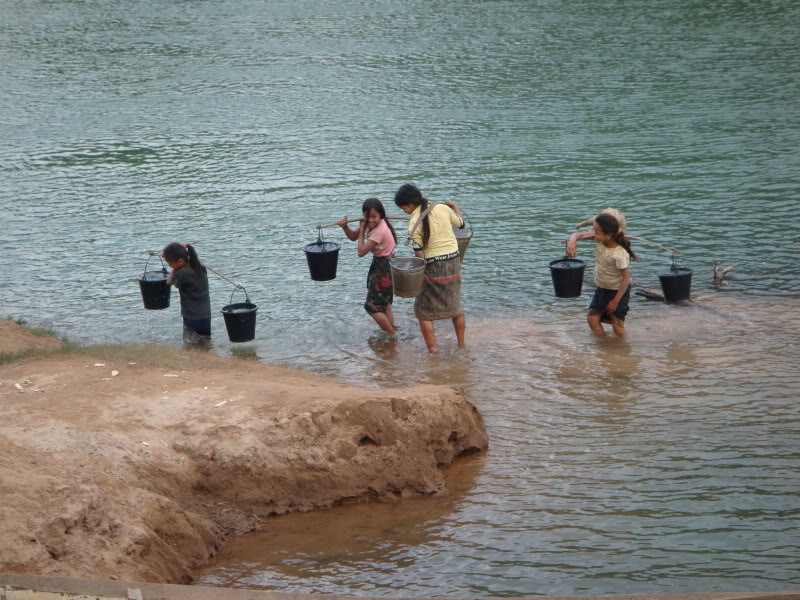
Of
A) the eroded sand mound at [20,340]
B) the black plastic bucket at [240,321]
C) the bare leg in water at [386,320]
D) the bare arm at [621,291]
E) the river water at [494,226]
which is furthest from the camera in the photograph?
the bare leg in water at [386,320]

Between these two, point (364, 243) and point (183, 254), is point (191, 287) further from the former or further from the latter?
point (364, 243)

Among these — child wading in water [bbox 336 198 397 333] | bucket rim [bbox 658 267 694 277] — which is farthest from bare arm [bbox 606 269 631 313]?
child wading in water [bbox 336 198 397 333]

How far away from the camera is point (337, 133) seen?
22.7 meters

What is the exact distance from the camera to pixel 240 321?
11.6 m

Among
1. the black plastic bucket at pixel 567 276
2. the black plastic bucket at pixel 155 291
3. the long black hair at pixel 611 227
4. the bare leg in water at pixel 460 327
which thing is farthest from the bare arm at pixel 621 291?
the black plastic bucket at pixel 155 291

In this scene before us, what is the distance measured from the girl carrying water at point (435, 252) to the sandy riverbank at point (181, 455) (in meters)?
2.12

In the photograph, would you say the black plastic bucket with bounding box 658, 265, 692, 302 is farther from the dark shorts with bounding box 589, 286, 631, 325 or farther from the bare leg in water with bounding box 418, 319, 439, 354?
the bare leg in water with bounding box 418, 319, 439, 354

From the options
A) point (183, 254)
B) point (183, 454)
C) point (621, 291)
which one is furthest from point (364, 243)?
point (183, 454)

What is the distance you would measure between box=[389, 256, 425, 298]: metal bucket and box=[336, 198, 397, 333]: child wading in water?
810 mm

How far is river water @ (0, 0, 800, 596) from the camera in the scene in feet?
25.2

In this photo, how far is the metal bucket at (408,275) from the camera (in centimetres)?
1048

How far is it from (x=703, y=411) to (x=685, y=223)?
6.84 m

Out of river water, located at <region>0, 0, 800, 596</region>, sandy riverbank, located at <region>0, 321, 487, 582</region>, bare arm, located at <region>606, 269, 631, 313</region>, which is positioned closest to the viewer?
sandy riverbank, located at <region>0, 321, 487, 582</region>

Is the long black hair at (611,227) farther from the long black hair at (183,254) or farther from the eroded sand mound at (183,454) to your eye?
the long black hair at (183,254)
